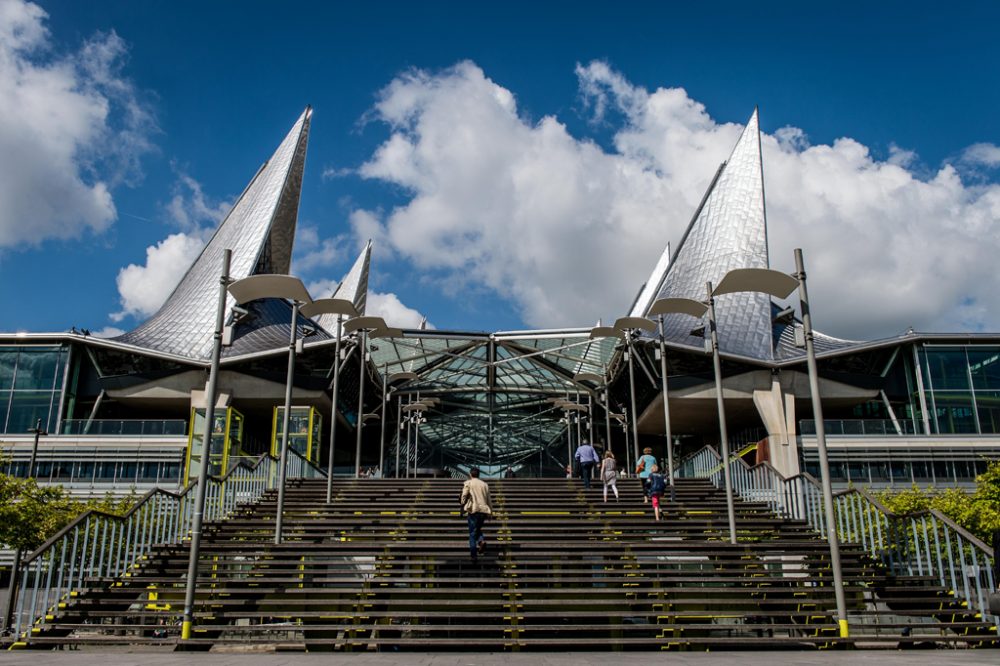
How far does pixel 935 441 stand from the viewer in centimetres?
3306

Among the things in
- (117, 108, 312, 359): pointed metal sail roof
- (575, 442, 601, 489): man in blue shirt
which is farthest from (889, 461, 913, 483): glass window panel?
(117, 108, 312, 359): pointed metal sail roof

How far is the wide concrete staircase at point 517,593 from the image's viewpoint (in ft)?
30.6

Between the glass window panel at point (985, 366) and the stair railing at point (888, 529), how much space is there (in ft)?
67.8

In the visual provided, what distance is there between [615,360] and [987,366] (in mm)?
16357

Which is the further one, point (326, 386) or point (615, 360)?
point (615, 360)

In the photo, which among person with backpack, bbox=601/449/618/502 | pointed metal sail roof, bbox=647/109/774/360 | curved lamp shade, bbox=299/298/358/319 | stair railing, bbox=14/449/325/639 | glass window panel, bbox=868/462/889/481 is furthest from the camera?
pointed metal sail roof, bbox=647/109/774/360

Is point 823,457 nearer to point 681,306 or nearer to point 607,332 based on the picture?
point 681,306

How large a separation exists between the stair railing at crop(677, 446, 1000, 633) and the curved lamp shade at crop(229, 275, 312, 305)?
9.33 metres

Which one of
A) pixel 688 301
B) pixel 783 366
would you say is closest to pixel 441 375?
pixel 783 366

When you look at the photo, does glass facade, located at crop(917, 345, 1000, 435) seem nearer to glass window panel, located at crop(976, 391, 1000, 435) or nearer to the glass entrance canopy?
glass window panel, located at crop(976, 391, 1000, 435)

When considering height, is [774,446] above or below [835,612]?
above

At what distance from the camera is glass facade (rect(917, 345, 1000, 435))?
3403 cm

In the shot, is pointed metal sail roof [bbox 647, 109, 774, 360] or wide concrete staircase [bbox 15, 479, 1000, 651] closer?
wide concrete staircase [bbox 15, 479, 1000, 651]

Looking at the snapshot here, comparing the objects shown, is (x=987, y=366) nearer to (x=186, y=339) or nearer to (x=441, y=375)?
(x=441, y=375)
